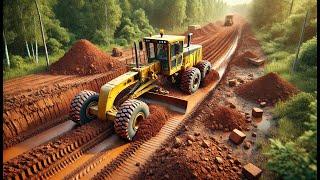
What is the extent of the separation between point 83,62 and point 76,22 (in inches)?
409

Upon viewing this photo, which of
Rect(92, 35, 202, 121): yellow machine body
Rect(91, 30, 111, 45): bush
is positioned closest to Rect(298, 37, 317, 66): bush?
Rect(92, 35, 202, 121): yellow machine body

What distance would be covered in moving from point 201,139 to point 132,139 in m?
2.49

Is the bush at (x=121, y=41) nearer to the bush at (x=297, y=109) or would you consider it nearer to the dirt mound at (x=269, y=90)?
the dirt mound at (x=269, y=90)

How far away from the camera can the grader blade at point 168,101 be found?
34.9 feet

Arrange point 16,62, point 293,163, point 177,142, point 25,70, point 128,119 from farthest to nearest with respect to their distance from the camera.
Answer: point 16,62 < point 25,70 < point 128,119 < point 177,142 < point 293,163

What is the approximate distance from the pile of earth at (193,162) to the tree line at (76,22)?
13.8m

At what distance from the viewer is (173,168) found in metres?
7.02

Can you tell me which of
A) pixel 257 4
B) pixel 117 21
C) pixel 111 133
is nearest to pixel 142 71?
pixel 111 133

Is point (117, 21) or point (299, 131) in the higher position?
point (117, 21)

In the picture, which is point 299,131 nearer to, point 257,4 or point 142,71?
point 142,71

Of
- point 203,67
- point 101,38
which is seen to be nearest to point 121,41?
point 101,38

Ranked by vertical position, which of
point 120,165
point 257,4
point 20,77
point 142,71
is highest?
point 257,4

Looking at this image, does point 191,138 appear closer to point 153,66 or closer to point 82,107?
point 153,66

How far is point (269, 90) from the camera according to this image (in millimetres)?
12156
